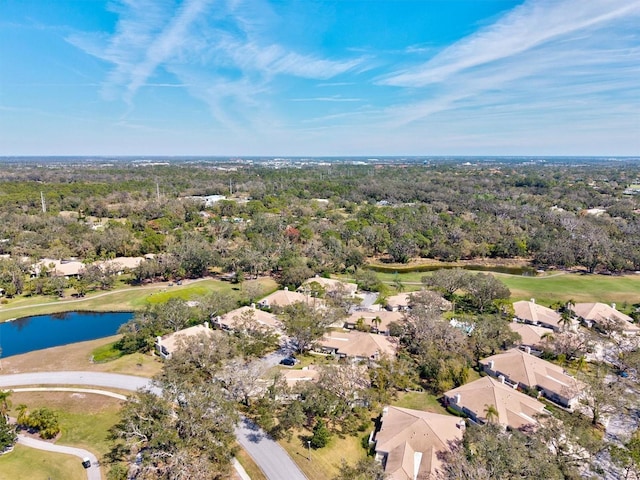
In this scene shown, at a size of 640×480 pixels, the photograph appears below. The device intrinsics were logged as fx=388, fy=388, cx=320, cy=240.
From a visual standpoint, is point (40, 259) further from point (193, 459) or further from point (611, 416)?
point (611, 416)

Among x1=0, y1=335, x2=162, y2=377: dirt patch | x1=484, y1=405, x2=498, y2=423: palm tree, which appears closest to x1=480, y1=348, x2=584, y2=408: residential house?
x1=484, y1=405, x2=498, y2=423: palm tree

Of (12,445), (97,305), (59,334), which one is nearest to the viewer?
(12,445)

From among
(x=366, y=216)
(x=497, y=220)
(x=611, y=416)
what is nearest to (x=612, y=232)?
(x=497, y=220)

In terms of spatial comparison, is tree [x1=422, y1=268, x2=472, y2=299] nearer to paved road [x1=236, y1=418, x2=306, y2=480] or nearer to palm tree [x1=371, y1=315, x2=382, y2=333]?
palm tree [x1=371, y1=315, x2=382, y2=333]

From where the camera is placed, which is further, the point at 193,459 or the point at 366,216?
the point at 366,216

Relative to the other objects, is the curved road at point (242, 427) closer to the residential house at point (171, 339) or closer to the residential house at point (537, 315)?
the residential house at point (171, 339)

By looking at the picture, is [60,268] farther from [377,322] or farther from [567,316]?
[567,316]

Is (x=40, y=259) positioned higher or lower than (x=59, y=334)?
higher

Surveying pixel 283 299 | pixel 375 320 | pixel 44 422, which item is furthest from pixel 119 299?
pixel 375 320
